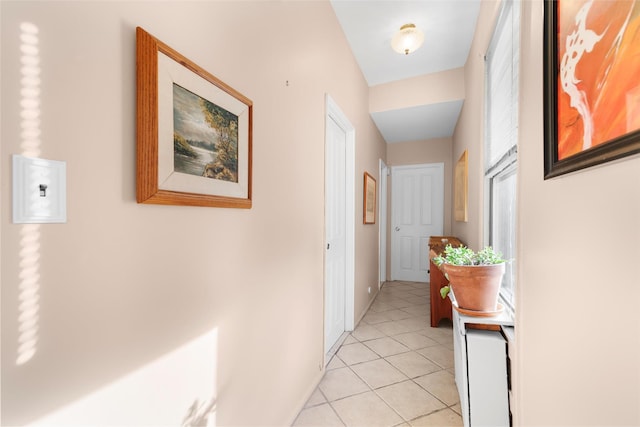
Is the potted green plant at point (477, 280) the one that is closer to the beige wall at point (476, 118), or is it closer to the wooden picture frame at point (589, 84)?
the wooden picture frame at point (589, 84)

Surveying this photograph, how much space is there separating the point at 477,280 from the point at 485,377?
0.53m

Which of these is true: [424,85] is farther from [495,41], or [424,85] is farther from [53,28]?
[53,28]

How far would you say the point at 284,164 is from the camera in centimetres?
156

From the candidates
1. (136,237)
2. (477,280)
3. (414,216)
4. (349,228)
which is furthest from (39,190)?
(414,216)

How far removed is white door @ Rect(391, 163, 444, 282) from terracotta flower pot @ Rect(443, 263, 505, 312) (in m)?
3.79

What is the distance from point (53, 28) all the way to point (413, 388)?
251 centimetres

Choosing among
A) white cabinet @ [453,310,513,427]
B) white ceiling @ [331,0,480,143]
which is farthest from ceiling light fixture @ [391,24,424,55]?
white cabinet @ [453,310,513,427]

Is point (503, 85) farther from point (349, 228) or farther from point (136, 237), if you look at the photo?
point (136, 237)

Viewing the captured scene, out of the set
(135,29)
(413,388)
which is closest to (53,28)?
(135,29)

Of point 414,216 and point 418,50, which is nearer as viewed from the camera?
point 418,50

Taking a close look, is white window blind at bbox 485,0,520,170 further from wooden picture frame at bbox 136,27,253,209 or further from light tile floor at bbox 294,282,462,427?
light tile floor at bbox 294,282,462,427

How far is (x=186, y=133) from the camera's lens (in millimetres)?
878

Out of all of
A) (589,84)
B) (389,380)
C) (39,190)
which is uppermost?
(589,84)

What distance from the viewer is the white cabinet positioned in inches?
55.4
